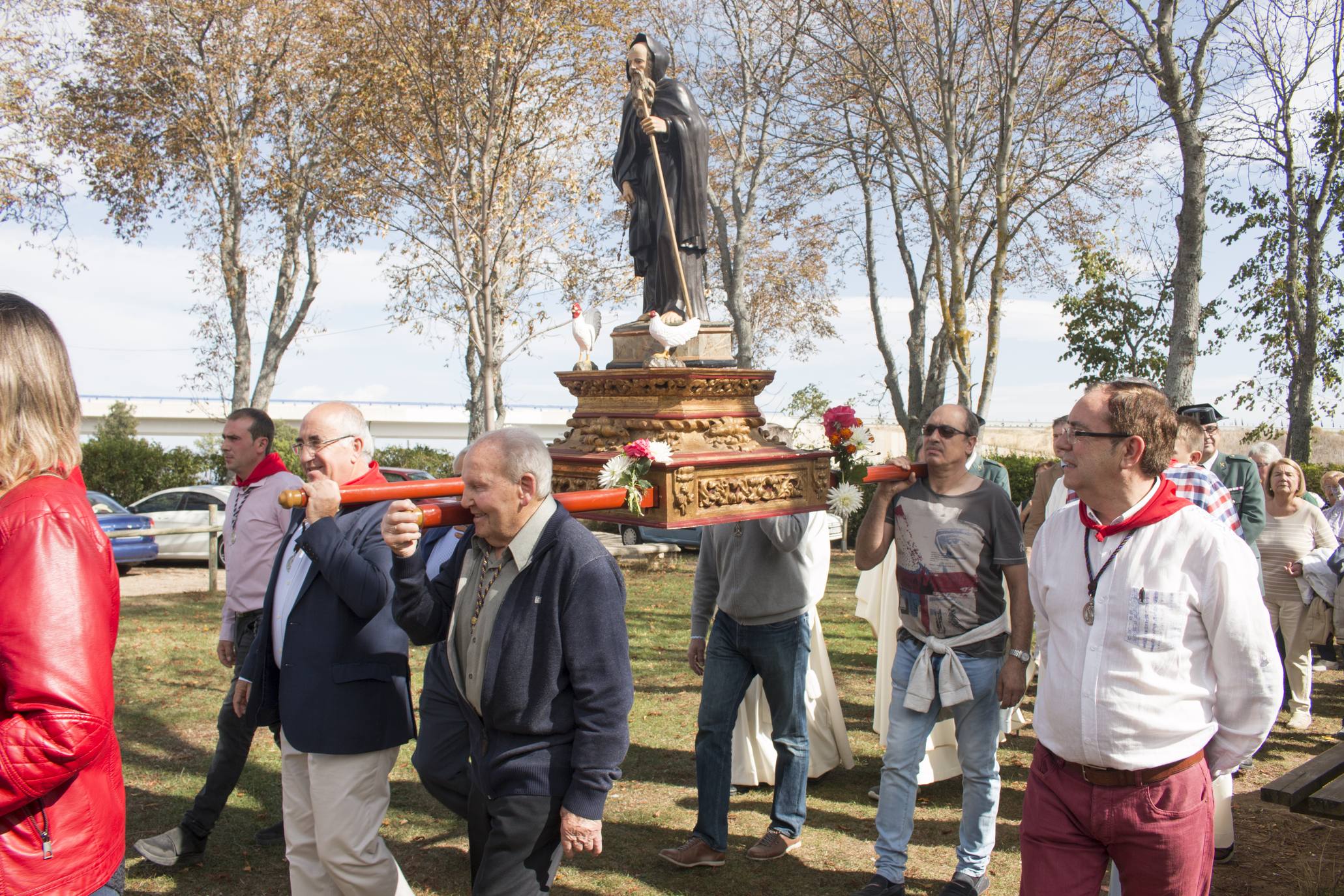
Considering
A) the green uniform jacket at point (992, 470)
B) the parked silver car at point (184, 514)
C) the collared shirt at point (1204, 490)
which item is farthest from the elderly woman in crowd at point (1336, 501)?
the parked silver car at point (184, 514)

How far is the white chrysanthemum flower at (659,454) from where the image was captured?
3.37 metres

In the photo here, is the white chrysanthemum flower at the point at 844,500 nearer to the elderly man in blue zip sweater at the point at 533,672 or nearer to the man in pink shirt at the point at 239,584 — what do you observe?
the elderly man in blue zip sweater at the point at 533,672

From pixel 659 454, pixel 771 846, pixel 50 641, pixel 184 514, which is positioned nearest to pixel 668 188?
pixel 659 454

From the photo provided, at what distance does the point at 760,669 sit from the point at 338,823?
2.14 m

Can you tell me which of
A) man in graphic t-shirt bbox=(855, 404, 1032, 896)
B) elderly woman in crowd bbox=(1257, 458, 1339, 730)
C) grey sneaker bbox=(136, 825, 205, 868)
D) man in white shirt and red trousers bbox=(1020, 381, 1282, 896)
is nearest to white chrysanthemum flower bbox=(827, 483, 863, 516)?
man in graphic t-shirt bbox=(855, 404, 1032, 896)

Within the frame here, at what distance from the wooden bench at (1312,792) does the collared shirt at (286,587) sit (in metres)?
3.69

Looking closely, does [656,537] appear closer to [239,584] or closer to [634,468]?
[239,584]

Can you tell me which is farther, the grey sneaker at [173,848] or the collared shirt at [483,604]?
the grey sneaker at [173,848]

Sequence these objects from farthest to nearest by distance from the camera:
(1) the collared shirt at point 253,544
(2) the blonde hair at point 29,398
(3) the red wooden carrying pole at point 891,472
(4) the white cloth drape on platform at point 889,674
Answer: (4) the white cloth drape on platform at point 889,674, (1) the collared shirt at point 253,544, (3) the red wooden carrying pole at point 891,472, (2) the blonde hair at point 29,398

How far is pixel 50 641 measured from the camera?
6.49ft

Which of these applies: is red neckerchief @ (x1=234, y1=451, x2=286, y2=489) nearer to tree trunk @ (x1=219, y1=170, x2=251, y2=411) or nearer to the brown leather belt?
the brown leather belt

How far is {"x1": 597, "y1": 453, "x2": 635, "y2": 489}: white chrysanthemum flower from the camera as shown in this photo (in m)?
3.39

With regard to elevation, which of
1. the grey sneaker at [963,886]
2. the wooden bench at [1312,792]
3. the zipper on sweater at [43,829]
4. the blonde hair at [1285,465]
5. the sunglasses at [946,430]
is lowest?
the grey sneaker at [963,886]

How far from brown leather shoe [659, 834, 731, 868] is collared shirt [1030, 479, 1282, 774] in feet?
7.49
